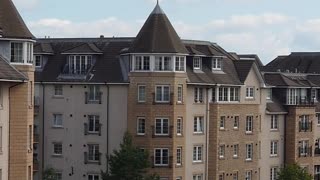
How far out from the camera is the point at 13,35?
62.6m

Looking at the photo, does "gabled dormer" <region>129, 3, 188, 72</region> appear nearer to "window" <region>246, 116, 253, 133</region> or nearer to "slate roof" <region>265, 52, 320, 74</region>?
"window" <region>246, 116, 253, 133</region>

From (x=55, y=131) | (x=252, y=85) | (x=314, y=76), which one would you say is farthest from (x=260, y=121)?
(x=55, y=131)

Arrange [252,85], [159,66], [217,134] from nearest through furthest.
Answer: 1. [159,66]
2. [217,134]
3. [252,85]

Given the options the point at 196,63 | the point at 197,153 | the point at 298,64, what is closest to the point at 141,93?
the point at 196,63

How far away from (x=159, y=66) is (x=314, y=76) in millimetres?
28791

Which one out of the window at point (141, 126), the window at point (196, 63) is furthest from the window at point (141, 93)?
the window at point (196, 63)

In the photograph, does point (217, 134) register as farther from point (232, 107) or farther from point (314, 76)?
point (314, 76)

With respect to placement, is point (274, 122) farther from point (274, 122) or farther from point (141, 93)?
point (141, 93)

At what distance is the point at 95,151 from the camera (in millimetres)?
89062

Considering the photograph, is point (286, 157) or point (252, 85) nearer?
point (252, 85)

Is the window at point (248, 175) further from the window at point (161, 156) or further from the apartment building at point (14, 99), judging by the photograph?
the apartment building at point (14, 99)

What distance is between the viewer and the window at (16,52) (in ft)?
207

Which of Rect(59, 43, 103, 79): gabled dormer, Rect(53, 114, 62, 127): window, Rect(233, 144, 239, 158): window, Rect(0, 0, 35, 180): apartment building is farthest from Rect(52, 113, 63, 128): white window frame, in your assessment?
Rect(0, 0, 35, 180): apartment building

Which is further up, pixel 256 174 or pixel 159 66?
pixel 159 66
